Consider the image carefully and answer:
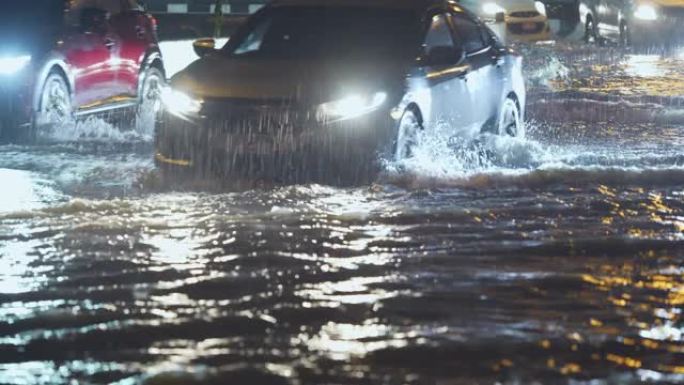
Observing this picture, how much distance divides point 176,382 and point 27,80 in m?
7.67

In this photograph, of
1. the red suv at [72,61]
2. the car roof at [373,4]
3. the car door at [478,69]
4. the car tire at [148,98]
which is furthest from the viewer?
the car tire at [148,98]

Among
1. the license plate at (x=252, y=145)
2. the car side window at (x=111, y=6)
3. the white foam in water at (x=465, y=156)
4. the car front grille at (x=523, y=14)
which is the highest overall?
the car front grille at (x=523, y=14)

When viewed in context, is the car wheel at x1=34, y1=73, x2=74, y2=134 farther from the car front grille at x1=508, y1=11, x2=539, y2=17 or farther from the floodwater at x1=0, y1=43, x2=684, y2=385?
the car front grille at x1=508, y1=11, x2=539, y2=17

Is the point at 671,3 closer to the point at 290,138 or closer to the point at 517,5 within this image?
the point at 517,5

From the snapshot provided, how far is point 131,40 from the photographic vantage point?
1493cm

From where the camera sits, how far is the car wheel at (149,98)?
15.1 meters

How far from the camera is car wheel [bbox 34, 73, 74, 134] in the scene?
502 inches

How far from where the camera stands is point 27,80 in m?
12.5

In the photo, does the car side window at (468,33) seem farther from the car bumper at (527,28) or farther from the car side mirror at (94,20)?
the car bumper at (527,28)

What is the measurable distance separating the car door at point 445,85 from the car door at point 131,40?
4234 millimetres

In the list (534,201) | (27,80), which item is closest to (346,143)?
(534,201)

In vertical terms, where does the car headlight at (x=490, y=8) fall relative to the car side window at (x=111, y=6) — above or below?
above

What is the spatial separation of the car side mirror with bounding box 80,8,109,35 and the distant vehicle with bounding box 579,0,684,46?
14543mm

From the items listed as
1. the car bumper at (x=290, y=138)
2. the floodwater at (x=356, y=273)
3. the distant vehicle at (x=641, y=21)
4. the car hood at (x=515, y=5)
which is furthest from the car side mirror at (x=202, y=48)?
the car hood at (x=515, y=5)
